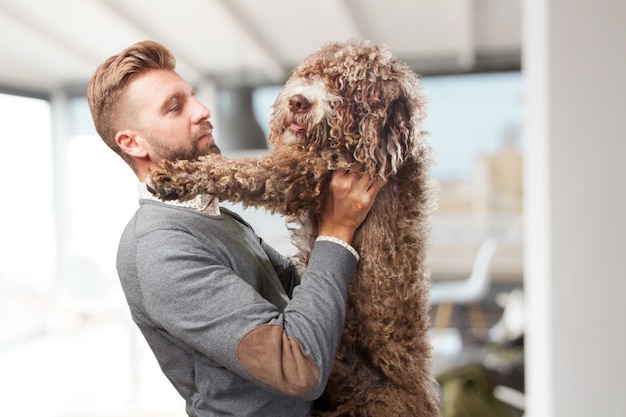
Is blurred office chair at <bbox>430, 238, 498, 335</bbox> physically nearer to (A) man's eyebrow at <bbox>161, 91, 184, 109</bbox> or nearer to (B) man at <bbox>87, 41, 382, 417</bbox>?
(B) man at <bbox>87, 41, 382, 417</bbox>

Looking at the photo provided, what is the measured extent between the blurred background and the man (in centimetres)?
16

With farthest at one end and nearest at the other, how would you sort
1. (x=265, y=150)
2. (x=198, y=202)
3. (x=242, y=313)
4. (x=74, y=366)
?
(x=74, y=366)
(x=265, y=150)
(x=198, y=202)
(x=242, y=313)

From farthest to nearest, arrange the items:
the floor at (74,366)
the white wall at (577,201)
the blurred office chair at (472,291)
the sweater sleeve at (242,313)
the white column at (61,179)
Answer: the blurred office chair at (472,291) → the white wall at (577,201) → the floor at (74,366) → the white column at (61,179) → the sweater sleeve at (242,313)

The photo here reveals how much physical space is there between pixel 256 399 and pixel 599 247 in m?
1.69

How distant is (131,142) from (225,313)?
0.38 m

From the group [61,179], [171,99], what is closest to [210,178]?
[171,99]

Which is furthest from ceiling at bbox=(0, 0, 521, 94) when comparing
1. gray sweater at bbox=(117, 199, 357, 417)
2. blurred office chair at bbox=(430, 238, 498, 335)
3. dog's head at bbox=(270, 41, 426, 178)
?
blurred office chair at bbox=(430, 238, 498, 335)

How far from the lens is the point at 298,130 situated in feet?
3.46

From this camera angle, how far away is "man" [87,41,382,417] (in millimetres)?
918

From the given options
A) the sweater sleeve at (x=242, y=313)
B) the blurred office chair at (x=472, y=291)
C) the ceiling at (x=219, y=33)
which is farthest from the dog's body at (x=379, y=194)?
the blurred office chair at (x=472, y=291)

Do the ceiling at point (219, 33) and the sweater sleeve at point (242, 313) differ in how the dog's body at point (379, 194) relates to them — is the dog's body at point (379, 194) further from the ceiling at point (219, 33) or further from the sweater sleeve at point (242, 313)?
the ceiling at point (219, 33)

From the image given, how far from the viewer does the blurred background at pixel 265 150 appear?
1.52 metres

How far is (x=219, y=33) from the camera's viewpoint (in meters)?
1.66

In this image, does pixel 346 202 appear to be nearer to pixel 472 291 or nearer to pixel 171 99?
pixel 171 99
